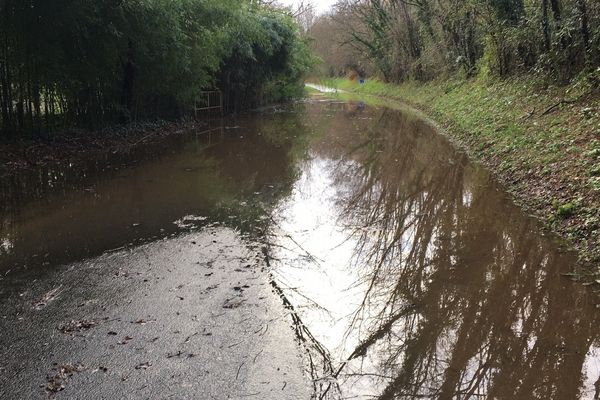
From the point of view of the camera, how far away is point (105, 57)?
11.9 metres

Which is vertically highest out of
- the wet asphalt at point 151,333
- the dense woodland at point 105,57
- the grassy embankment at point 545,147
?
the dense woodland at point 105,57

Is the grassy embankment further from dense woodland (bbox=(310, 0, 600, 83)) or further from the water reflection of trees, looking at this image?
dense woodland (bbox=(310, 0, 600, 83))

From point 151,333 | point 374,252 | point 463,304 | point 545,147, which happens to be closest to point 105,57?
point 374,252

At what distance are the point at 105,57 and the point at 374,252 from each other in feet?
31.7

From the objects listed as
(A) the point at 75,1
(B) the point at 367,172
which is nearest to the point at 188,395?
(B) the point at 367,172

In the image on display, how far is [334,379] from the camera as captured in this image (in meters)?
3.31

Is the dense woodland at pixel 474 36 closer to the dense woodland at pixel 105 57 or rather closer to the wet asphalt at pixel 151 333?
the dense woodland at pixel 105 57

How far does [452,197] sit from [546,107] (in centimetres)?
418

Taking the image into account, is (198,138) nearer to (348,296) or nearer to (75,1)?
(75,1)

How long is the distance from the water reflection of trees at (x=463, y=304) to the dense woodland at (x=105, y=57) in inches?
303

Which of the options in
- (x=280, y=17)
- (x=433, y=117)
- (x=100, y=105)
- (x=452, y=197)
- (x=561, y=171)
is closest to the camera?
(x=561, y=171)

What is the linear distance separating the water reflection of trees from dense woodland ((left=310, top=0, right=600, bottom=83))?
5151 millimetres

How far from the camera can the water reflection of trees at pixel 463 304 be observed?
10.9 ft

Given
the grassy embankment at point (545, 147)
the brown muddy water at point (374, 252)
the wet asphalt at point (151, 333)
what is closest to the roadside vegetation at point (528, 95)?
the grassy embankment at point (545, 147)
